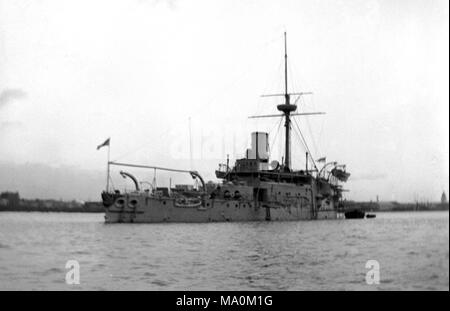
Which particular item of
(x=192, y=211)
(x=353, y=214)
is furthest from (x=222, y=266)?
(x=353, y=214)

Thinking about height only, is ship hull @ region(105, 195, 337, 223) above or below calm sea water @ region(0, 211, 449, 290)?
above

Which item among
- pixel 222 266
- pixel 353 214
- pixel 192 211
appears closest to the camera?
pixel 222 266

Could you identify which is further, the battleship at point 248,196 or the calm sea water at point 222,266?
the battleship at point 248,196

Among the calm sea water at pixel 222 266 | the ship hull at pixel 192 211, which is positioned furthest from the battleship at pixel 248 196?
the calm sea water at pixel 222 266

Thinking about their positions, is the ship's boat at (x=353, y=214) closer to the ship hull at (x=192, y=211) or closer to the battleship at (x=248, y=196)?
the battleship at (x=248, y=196)

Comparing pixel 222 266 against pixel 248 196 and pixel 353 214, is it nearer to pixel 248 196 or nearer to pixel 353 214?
pixel 248 196

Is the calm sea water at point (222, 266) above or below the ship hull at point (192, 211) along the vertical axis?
below

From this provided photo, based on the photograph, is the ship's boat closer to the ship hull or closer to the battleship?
the battleship

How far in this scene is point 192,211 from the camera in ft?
133

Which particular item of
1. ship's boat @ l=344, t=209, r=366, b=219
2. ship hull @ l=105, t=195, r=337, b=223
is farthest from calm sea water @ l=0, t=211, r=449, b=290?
ship's boat @ l=344, t=209, r=366, b=219

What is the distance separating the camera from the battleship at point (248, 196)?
127ft

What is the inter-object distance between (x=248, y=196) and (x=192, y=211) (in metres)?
6.93

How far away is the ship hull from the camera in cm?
3838
